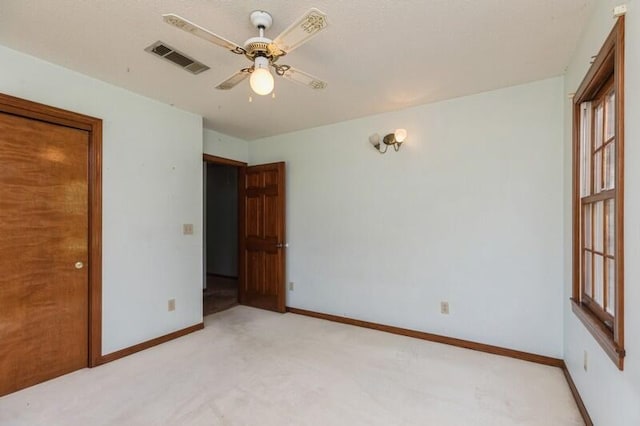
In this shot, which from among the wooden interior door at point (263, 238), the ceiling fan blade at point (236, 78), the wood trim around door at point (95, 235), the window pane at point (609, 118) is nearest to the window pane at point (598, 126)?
the window pane at point (609, 118)

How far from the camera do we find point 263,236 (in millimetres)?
4516

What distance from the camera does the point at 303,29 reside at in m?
1.56

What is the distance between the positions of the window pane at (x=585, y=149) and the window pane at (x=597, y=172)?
0.07 metres

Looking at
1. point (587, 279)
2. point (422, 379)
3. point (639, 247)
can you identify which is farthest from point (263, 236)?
point (639, 247)

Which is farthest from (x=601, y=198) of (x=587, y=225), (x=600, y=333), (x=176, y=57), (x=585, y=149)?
(x=176, y=57)

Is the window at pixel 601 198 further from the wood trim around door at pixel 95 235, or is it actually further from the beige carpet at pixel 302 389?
the wood trim around door at pixel 95 235

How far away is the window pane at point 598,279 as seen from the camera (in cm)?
195

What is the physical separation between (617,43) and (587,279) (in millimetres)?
1531

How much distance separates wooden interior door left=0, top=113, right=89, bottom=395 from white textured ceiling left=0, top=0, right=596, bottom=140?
667 mm

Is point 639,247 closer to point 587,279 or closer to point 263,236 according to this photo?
point 587,279

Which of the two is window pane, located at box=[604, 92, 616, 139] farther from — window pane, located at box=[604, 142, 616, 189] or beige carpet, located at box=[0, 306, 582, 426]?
beige carpet, located at box=[0, 306, 582, 426]

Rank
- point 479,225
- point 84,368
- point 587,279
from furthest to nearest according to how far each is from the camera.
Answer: point 479,225, point 84,368, point 587,279

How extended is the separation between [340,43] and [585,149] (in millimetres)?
1853

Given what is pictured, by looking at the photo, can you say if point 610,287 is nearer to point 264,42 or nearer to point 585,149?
point 585,149
